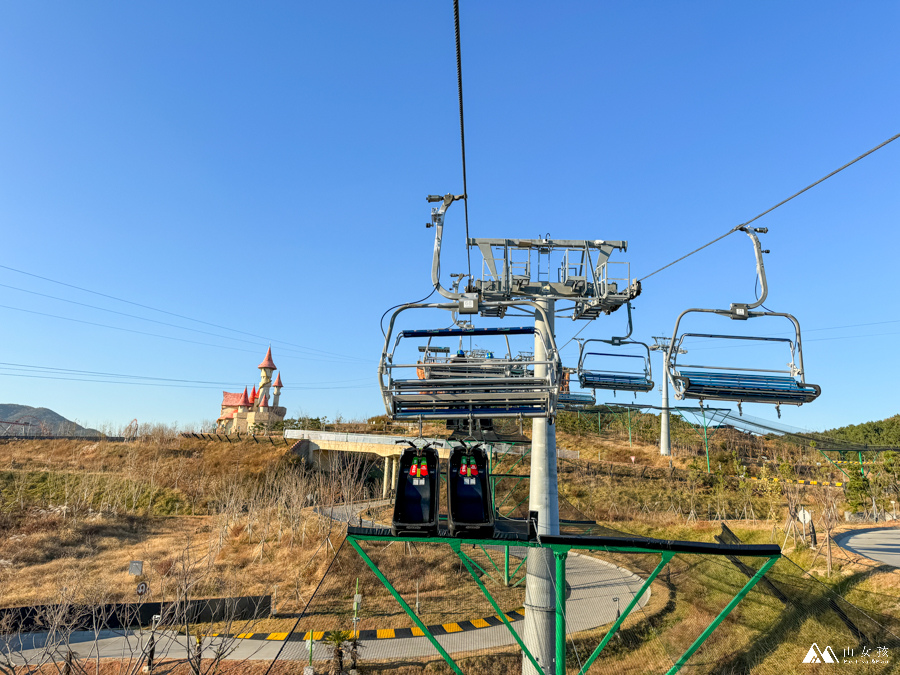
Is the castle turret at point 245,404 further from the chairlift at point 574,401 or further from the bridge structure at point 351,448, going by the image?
the chairlift at point 574,401

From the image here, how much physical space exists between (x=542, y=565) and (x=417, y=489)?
338cm

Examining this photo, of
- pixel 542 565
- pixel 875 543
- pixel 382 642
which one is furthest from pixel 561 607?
pixel 875 543

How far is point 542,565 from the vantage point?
10148 mm

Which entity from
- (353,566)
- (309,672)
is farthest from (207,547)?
(309,672)

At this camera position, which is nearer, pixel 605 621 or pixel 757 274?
pixel 757 274

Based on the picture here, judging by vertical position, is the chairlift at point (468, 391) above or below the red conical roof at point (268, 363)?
below

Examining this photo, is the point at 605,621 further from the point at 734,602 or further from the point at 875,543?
the point at 734,602

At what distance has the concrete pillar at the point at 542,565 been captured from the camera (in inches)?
391

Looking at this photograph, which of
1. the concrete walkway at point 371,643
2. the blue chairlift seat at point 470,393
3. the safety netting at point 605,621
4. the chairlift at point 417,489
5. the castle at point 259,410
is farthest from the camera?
the castle at point 259,410

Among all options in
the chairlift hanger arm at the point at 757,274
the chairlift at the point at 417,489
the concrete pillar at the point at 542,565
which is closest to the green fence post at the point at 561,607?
the concrete pillar at the point at 542,565

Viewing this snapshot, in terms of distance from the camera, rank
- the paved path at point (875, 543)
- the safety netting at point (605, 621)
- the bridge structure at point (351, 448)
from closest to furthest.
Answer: the safety netting at point (605, 621) → the paved path at point (875, 543) → the bridge structure at point (351, 448)

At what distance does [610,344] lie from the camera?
45.3 feet

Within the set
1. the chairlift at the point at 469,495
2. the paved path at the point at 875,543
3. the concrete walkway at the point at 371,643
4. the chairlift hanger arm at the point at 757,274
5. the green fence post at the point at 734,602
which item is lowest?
the concrete walkway at the point at 371,643

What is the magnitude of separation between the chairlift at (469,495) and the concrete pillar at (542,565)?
1.64 metres
